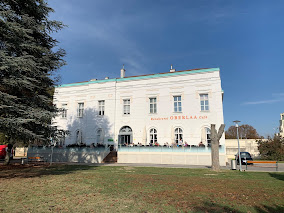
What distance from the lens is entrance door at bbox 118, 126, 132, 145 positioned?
27.7 metres

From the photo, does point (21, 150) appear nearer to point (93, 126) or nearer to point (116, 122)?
point (93, 126)

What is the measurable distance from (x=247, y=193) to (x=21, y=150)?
4377 centimetres

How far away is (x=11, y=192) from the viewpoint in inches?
311

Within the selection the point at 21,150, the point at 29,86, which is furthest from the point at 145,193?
the point at 21,150

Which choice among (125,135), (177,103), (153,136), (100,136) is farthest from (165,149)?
(100,136)

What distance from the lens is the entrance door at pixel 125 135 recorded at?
2772cm

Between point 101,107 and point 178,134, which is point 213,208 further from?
point 101,107

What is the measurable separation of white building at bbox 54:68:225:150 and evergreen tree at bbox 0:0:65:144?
43.5 feet

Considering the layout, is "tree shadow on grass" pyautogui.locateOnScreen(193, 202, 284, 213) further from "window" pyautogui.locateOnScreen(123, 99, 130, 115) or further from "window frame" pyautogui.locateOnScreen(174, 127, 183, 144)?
"window" pyautogui.locateOnScreen(123, 99, 130, 115)

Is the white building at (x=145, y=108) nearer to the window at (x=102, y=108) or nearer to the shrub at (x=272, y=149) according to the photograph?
the window at (x=102, y=108)

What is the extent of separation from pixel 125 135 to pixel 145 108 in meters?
4.59

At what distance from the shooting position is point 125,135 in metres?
28.0

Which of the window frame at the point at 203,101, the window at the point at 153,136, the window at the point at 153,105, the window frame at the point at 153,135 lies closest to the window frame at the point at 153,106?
the window at the point at 153,105

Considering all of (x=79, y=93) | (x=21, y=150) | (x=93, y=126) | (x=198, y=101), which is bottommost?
(x=21, y=150)
